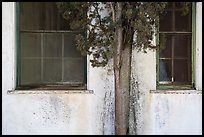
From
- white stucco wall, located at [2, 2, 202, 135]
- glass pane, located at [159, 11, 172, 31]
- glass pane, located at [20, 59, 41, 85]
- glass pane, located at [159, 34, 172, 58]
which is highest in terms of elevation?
glass pane, located at [159, 11, 172, 31]

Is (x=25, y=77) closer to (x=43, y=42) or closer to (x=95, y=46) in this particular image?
(x=43, y=42)

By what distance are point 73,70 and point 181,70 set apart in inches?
66.3

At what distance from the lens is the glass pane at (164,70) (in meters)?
5.29

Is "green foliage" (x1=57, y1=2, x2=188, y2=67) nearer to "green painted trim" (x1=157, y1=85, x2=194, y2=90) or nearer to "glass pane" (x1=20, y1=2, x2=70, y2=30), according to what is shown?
"glass pane" (x1=20, y1=2, x2=70, y2=30)

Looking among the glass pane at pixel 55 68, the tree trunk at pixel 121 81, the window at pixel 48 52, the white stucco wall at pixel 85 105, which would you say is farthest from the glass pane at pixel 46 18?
the tree trunk at pixel 121 81

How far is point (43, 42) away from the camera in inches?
211

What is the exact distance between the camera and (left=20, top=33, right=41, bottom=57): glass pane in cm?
531

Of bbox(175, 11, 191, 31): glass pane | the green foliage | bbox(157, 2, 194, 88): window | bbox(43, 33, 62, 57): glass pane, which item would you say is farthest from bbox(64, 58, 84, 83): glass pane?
bbox(175, 11, 191, 31): glass pane

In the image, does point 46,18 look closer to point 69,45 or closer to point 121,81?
point 69,45

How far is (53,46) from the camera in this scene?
5363mm

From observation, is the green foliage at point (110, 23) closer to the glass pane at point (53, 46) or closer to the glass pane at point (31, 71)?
the glass pane at point (53, 46)

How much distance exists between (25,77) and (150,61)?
195 cm

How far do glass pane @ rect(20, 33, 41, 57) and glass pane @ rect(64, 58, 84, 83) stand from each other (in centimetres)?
48

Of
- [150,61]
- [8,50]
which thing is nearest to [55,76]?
[8,50]
